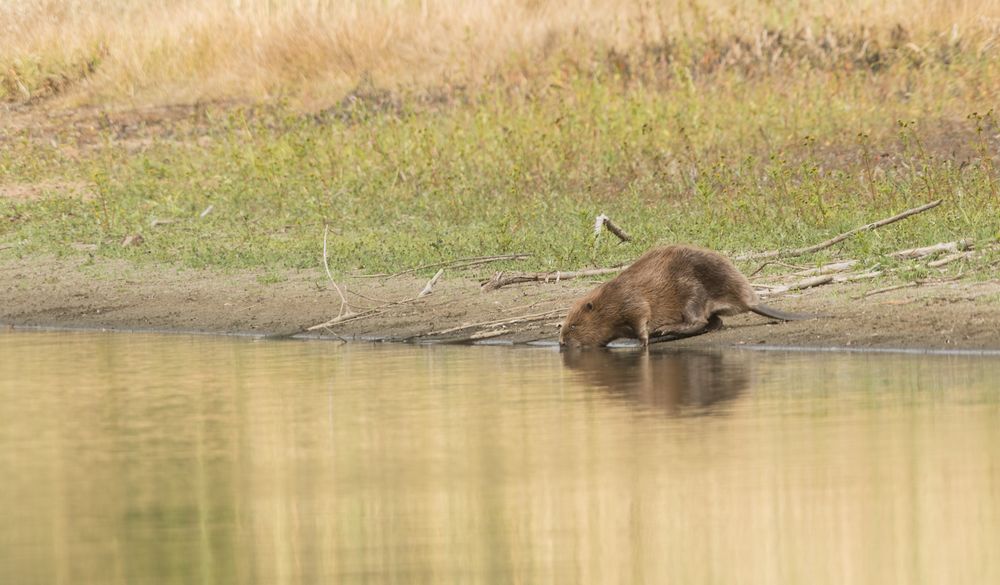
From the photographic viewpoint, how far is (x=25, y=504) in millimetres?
7184

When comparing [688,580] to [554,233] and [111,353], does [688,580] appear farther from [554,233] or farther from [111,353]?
[554,233]

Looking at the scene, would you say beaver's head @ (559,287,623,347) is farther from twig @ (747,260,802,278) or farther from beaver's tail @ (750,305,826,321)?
twig @ (747,260,802,278)

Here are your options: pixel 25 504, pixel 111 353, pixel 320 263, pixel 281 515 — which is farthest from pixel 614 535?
pixel 320 263

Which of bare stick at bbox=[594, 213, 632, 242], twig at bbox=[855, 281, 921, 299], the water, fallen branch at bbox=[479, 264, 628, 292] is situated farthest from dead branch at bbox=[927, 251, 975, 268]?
bare stick at bbox=[594, 213, 632, 242]

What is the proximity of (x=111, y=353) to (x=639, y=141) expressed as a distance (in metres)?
8.34

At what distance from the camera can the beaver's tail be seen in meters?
11.9

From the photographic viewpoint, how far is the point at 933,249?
13367 millimetres

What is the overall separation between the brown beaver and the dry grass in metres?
10.8

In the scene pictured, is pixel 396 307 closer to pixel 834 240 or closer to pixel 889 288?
pixel 834 240

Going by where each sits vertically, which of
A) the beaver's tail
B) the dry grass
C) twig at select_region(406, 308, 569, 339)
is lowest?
the beaver's tail

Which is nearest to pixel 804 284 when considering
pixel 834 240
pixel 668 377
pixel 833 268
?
pixel 833 268

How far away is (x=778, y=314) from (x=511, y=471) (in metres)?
4.78

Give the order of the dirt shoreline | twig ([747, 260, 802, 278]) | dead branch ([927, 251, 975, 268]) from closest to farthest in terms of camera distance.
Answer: the dirt shoreline
dead branch ([927, 251, 975, 268])
twig ([747, 260, 802, 278])

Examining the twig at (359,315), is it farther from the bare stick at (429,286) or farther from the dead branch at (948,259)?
the dead branch at (948,259)
